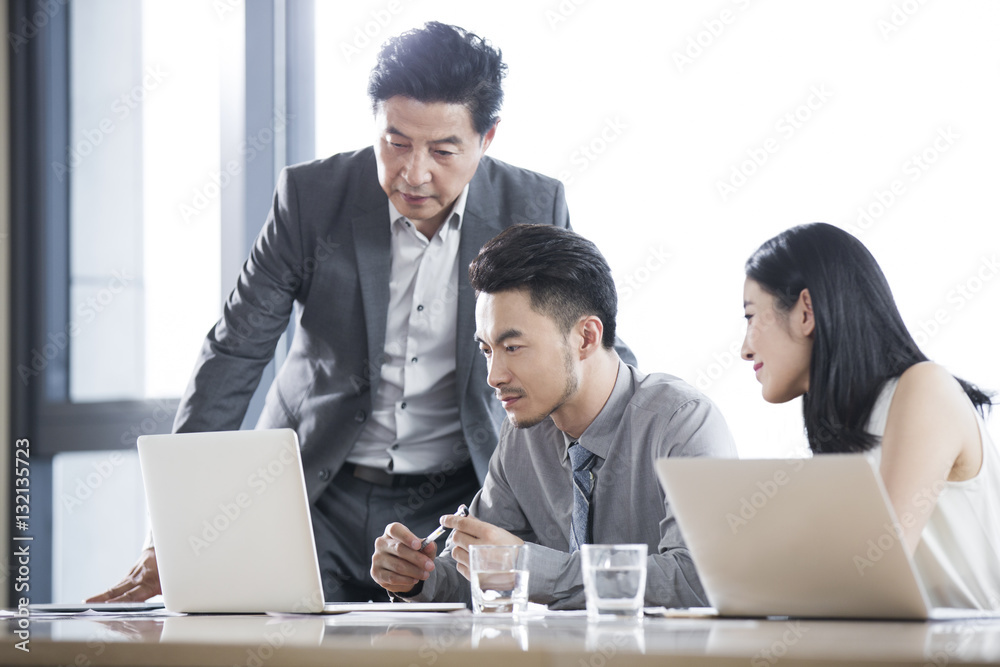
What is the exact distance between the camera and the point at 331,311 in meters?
2.29

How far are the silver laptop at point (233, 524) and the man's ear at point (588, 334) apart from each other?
62cm

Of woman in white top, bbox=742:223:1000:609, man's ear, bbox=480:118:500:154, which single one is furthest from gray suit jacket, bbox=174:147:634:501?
woman in white top, bbox=742:223:1000:609

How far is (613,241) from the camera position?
2732 mm

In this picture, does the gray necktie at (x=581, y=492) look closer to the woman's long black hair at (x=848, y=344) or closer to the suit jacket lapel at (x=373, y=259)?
the woman's long black hair at (x=848, y=344)

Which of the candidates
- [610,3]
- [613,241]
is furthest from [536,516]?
[610,3]

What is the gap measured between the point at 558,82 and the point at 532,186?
62 centimetres

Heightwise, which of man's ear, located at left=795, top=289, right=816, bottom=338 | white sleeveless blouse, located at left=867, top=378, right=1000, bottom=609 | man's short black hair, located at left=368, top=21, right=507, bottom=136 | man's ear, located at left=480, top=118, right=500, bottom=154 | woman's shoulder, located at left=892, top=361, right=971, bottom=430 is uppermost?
man's short black hair, located at left=368, top=21, right=507, bottom=136

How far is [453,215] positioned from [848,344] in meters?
0.92

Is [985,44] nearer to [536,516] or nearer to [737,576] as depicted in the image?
[536,516]

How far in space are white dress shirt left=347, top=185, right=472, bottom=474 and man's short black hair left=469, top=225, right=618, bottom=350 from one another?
309mm

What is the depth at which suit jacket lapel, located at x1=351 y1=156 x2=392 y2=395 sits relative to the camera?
224cm

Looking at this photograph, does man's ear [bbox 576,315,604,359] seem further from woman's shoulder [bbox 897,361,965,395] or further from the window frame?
the window frame

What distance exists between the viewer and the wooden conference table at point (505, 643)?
2.80 ft

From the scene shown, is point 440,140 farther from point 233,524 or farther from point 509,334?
point 233,524
